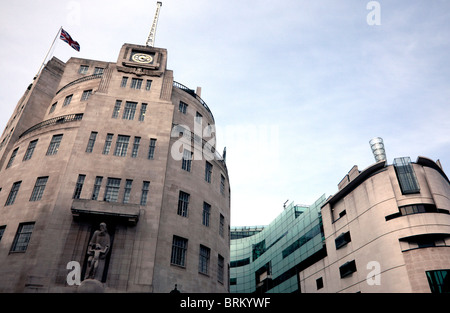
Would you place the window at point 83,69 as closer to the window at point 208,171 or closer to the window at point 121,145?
the window at point 121,145

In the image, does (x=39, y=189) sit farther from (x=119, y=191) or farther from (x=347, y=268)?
(x=347, y=268)

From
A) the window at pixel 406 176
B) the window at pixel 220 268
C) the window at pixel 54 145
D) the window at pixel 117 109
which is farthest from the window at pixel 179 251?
the window at pixel 406 176

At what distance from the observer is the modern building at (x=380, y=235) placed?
38.3 metres

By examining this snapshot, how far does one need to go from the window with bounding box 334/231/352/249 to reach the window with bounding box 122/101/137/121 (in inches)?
1327

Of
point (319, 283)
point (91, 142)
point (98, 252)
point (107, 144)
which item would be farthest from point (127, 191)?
point (319, 283)

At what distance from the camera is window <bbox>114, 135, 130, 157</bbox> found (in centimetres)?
3503

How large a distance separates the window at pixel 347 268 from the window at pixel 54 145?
39.4m

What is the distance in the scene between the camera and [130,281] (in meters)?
28.3

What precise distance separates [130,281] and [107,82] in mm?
23216

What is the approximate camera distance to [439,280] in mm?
36562

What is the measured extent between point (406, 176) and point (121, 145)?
35732mm

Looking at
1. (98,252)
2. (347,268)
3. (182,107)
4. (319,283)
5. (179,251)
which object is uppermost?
(182,107)

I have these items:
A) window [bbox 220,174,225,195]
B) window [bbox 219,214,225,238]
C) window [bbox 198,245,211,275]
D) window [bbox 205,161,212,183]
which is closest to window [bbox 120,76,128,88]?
window [bbox 205,161,212,183]

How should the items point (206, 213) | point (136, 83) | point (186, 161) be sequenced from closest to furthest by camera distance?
point (206, 213)
point (186, 161)
point (136, 83)
